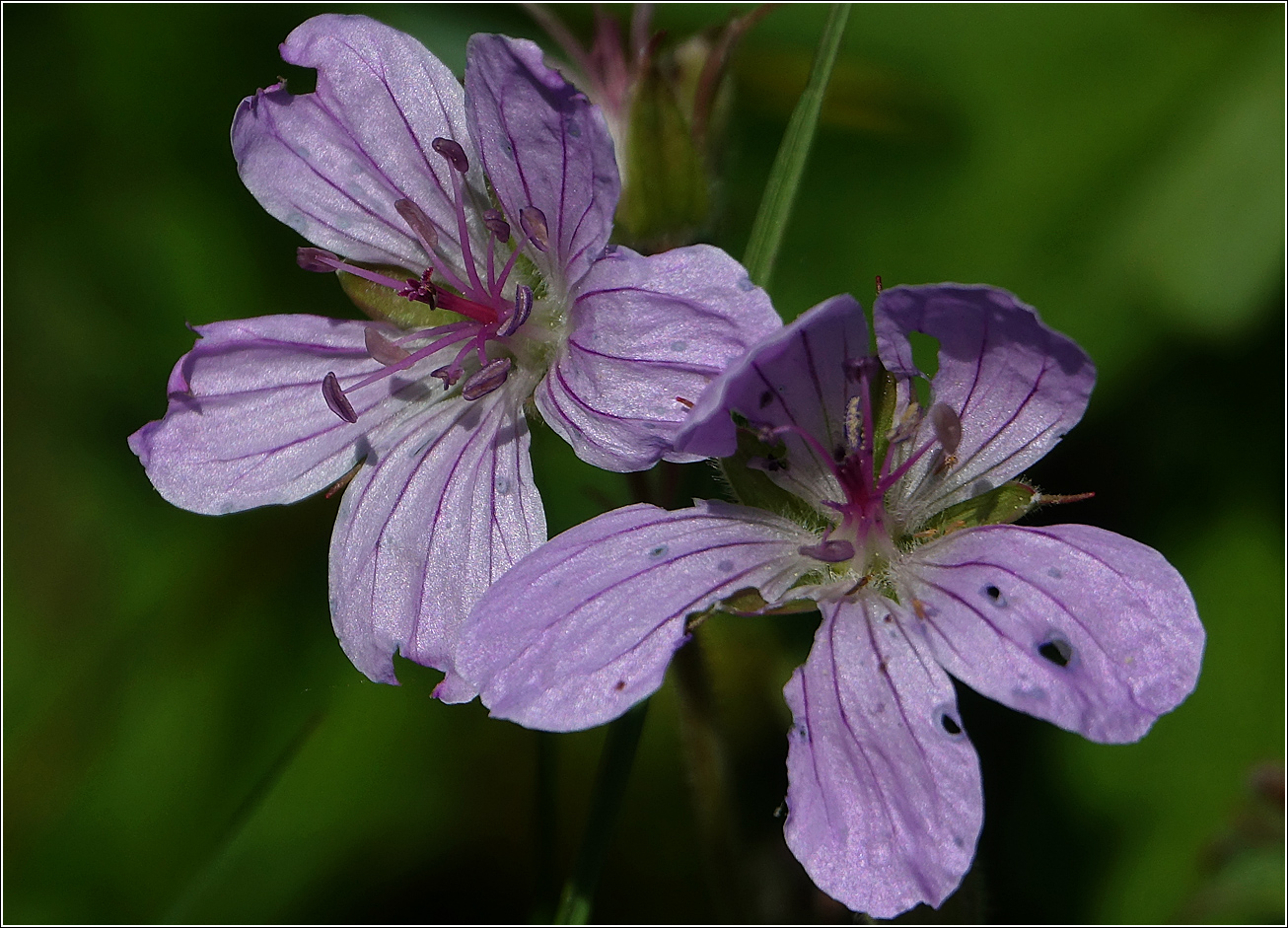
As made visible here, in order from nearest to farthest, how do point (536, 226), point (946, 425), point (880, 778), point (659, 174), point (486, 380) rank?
point (880, 778)
point (946, 425)
point (536, 226)
point (486, 380)
point (659, 174)

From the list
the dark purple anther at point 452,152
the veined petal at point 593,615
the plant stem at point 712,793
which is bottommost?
the plant stem at point 712,793

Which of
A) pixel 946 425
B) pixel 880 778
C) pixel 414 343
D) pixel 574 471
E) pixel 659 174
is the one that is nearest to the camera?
pixel 880 778

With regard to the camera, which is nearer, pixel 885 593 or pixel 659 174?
pixel 885 593

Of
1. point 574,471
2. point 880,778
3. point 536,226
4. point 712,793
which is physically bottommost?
point 574,471

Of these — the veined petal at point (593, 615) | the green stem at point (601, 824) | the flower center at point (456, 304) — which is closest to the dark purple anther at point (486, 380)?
the flower center at point (456, 304)

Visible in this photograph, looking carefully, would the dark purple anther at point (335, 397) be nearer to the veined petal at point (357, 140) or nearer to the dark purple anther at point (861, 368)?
the veined petal at point (357, 140)

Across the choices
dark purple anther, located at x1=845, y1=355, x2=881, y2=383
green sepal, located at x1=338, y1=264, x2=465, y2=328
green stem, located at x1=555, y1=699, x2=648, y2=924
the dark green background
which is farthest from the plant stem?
green sepal, located at x1=338, y1=264, x2=465, y2=328

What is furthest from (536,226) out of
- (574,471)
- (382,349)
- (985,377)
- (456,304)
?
(574,471)

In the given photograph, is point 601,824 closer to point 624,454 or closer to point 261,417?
point 624,454
